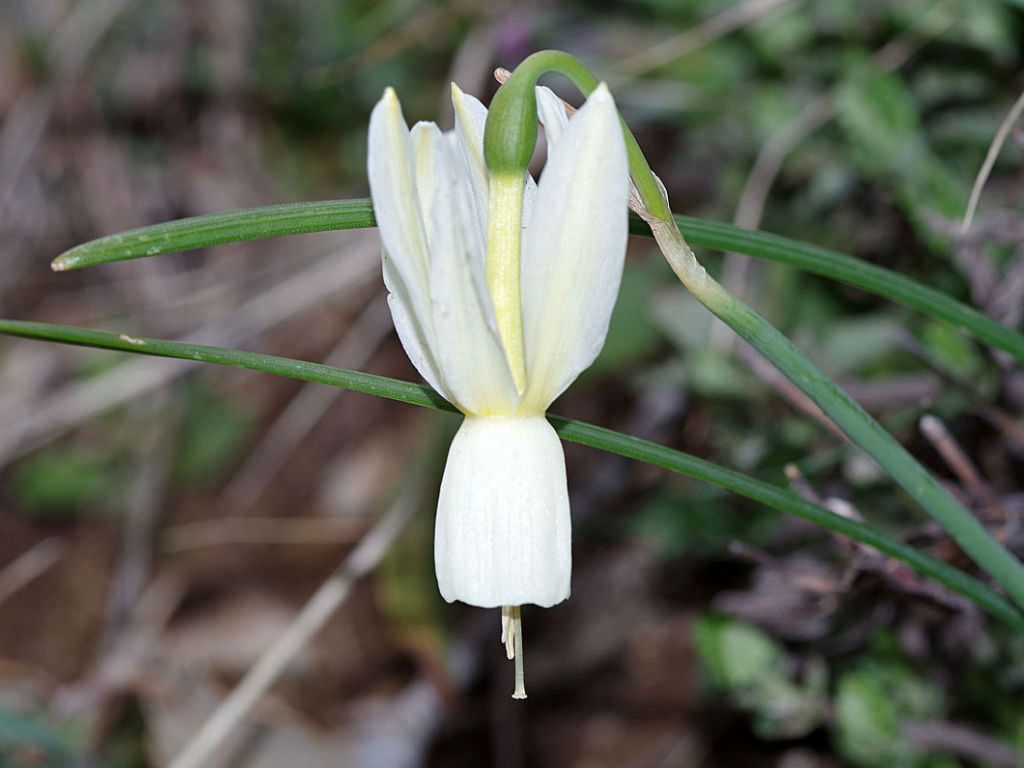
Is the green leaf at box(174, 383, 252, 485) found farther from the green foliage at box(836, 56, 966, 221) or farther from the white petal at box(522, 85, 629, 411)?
the white petal at box(522, 85, 629, 411)

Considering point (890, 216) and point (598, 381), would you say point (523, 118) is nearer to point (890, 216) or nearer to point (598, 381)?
point (890, 216)

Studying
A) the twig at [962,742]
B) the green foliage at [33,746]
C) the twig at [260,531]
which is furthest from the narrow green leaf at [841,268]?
the twig at [260,531]

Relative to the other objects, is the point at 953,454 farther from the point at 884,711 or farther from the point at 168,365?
the point at 168,365

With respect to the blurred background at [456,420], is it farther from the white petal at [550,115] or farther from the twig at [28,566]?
the white petal at [550,115]

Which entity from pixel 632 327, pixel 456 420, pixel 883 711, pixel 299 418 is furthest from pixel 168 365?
pixel 883 711

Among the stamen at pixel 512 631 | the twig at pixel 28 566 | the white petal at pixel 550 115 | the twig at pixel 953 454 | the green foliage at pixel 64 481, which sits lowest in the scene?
the stamen at pixel 512 631

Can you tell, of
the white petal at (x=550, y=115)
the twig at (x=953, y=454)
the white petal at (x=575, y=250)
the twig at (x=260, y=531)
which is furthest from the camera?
the twig at (x=260, y=531)

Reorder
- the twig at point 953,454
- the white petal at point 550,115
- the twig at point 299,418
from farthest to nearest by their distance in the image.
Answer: the twig at point 299,418, the twig at point 953,454, the white petal at point 550,115

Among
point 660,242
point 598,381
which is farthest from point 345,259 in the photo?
point 660,242
